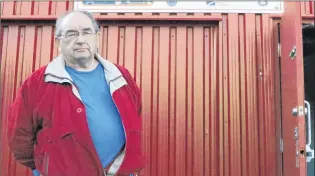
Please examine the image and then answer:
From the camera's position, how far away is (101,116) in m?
2.68

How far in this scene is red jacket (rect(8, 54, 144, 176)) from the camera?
2.60m

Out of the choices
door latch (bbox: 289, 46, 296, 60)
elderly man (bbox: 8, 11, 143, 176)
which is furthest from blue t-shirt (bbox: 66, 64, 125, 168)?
door latch (bbox: 289, 46, 296, 60)

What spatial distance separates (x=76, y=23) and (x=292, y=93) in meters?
2.25

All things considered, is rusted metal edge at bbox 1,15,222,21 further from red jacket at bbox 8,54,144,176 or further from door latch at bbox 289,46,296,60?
red jacket at bbox 8,54,144,176

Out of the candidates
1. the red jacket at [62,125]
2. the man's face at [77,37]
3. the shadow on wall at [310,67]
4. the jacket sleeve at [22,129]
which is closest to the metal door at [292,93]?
the shadow on wall at [310,67]

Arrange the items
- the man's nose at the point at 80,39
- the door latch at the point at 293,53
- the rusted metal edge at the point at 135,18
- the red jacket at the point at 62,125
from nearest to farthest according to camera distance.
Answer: the red jacket at the point at 62,125 → the man's nose at the point at 80,39 → the door latch at the point at 293,53 → the rusted metal edge at the point at 135,18

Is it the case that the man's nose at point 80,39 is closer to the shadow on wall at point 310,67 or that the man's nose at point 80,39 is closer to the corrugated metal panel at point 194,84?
the corrugated metal panel at point 194,84

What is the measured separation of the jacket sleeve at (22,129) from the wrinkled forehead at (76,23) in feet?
1.50

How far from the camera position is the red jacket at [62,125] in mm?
2604

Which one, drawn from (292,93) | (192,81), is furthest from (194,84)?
(292,93)

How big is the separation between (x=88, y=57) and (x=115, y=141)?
52 cm

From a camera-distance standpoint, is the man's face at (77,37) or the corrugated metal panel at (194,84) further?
the corrugated metal panel at (194,84)

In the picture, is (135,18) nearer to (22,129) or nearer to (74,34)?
(74,34)

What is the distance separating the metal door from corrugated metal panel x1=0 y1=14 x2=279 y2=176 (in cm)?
27
